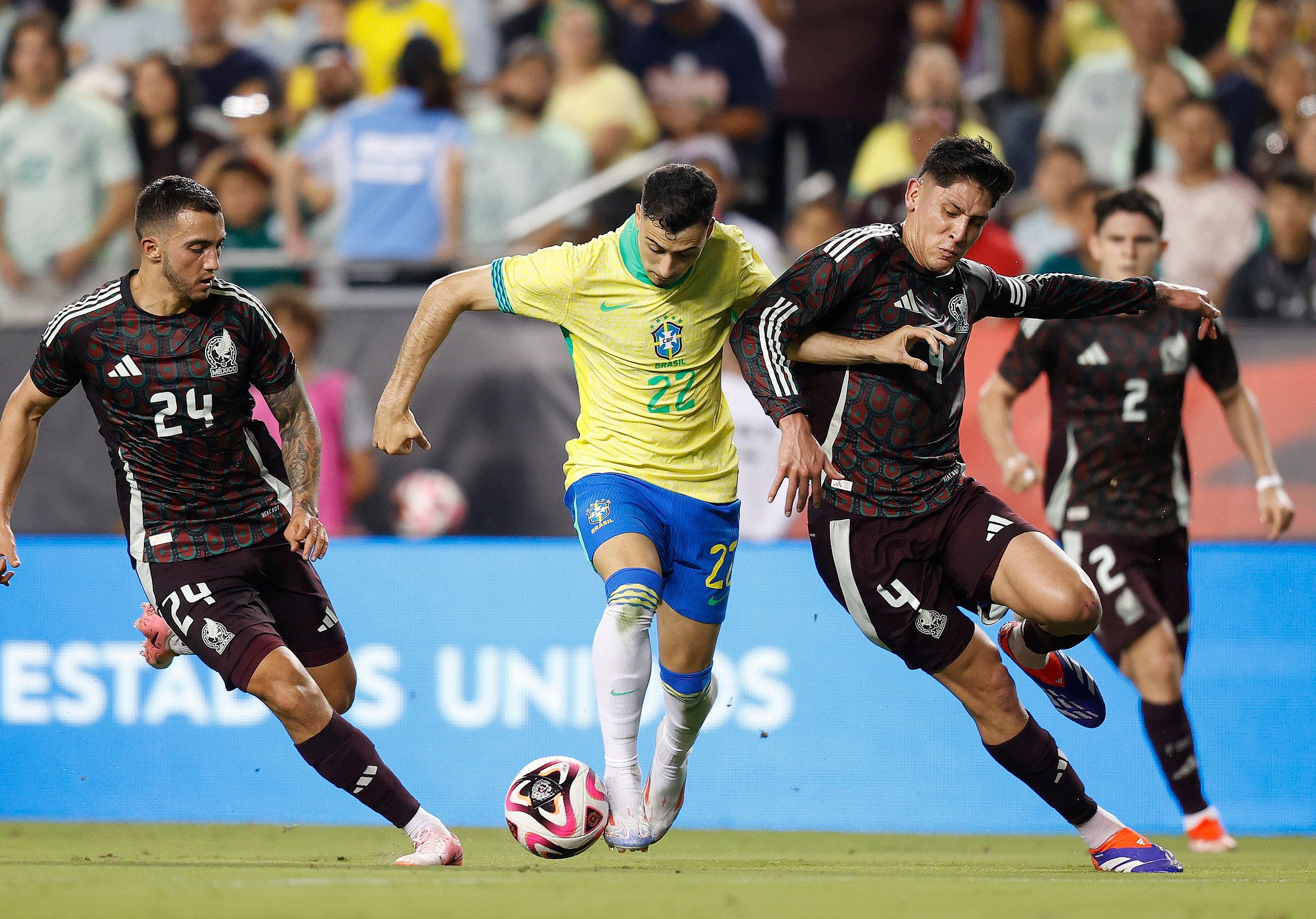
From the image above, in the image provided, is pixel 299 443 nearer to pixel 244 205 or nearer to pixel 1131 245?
pixel 1131 245

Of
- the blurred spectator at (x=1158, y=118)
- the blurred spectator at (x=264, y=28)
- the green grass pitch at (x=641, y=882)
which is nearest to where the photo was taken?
the green grass pitch at (x=641, y=882)

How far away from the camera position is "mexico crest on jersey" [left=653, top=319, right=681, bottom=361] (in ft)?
18.1

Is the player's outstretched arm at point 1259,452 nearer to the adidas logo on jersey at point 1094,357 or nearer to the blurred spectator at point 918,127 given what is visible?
the adidas logo on jersey at point 1094,357

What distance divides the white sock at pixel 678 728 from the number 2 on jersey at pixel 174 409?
200 centimetres

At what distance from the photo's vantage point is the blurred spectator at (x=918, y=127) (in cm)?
995

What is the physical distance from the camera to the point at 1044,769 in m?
5.35

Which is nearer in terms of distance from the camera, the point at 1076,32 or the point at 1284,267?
the point at 1284,267

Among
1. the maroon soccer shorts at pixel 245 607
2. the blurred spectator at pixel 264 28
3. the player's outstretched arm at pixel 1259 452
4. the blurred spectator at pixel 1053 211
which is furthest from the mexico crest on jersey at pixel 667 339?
the blurred spectator at pixel 264 28

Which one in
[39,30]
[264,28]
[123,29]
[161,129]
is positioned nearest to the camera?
[161,129]

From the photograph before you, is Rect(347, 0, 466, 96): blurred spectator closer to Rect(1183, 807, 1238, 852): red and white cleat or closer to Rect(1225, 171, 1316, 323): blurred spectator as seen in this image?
Rect(1225, 171, 1316, 323): blurred spectator

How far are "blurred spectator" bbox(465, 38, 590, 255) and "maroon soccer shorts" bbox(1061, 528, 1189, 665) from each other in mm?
4808

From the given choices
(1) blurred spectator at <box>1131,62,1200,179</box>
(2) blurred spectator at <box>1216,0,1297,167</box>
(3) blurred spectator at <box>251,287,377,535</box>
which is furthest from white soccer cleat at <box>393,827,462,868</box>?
(2) blurred spectator at <box>1216,0,1297,167</box>

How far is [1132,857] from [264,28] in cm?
943

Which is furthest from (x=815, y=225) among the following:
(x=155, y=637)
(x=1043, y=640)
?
(x=155, y=637)
